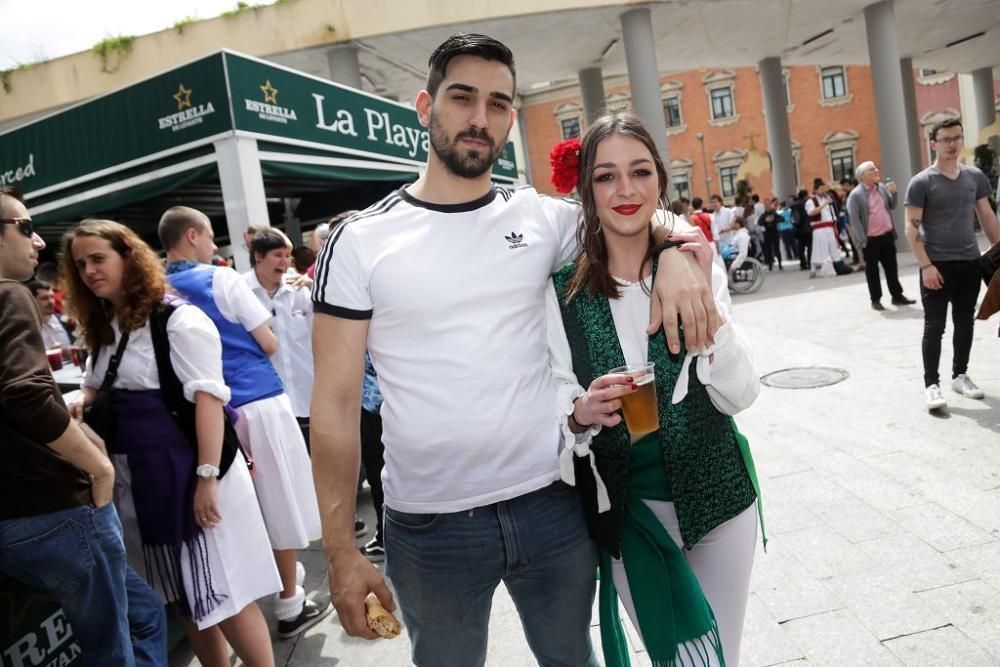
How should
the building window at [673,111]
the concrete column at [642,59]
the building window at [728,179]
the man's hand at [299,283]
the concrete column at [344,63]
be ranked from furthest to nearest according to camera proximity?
1. the building window at [673,111]
2. the building window at [728,179]
3. the concrete column at [642,59]
4. the concrete column at [344,63]
5. the man's hand at [299,283]

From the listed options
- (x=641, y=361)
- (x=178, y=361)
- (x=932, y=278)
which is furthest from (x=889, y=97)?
(x=178, y=361)

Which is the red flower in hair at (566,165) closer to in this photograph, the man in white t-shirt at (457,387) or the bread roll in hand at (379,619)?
the man in white t-shirt at (457,387)

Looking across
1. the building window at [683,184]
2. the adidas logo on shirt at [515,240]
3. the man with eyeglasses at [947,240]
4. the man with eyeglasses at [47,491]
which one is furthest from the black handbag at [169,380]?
the building window at [683,184]

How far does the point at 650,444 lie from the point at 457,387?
56 cm

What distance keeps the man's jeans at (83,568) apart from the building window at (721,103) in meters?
45.5

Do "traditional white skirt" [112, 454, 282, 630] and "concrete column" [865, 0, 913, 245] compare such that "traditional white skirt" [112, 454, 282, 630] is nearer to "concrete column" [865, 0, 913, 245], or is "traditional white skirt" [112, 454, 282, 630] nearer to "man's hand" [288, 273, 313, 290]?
"man's hand" [288, 273, 313, 290]

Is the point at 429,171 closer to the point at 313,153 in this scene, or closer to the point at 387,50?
the point at 313,153

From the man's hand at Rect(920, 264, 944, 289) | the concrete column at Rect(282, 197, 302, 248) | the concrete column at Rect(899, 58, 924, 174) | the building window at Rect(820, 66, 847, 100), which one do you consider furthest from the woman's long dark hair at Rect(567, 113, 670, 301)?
the building window at Rect(820, 66, 847, 100)

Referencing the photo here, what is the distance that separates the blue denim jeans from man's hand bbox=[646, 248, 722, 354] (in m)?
0.55

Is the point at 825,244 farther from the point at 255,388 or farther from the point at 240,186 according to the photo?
the point at 255,388

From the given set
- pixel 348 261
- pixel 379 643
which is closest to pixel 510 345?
pixel 348 261

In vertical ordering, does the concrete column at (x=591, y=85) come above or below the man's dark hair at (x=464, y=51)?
above

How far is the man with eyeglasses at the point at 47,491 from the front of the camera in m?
2.06

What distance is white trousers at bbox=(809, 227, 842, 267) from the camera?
13.9 metres
